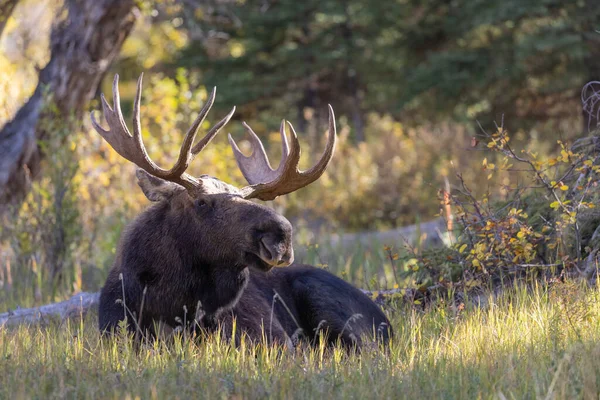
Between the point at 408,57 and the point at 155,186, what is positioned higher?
the point at 408,57

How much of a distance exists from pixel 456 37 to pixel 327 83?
17.7 ft

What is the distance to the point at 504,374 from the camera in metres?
4.42

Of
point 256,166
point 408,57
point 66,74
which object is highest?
point 408,57

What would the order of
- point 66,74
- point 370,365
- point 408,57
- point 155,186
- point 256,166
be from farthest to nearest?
1. point 408,57
2. point 66,74
3. point 256,166
4. point 155,186
5. point 370,365

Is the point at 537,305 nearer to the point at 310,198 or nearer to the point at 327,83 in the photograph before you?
the point at 310,198

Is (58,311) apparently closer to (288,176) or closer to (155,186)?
(155,186)

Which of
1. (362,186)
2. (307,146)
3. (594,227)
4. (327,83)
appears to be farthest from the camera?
(327,83)

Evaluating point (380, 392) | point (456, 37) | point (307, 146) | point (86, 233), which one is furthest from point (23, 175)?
point (456, 37)

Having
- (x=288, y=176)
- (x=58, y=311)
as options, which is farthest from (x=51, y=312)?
(x=288, y=176)

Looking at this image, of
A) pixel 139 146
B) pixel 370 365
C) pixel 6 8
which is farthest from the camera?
pixel 6 8

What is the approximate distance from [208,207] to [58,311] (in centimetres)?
202

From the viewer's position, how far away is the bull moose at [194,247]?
5.50 metres

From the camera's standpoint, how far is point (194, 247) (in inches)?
225

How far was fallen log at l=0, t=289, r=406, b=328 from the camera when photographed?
664 centimetres
